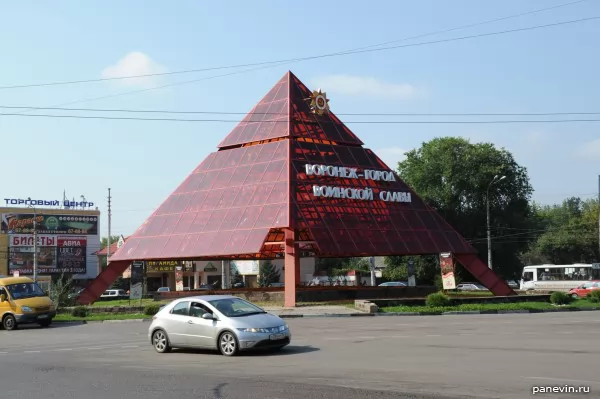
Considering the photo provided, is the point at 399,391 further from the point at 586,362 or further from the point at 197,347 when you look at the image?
the point at 197,347

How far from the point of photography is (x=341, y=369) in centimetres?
1384

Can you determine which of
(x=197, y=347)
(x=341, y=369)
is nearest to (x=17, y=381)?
(x=197, y=347)

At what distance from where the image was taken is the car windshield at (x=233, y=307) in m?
17.2

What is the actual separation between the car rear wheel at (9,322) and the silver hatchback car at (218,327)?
14.4m

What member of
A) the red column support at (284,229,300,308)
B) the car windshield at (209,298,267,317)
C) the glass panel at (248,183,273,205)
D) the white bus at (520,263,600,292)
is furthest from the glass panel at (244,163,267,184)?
the white bus at (520,263,600,292)

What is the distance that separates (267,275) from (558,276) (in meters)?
37.5

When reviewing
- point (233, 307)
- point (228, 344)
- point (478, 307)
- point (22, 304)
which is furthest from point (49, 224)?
point (228, 344)

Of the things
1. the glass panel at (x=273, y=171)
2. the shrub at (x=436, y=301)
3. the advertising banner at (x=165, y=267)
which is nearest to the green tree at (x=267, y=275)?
the advertising banner at (x=165, y=267)

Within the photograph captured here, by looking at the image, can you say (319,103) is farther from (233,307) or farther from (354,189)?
(233,307)

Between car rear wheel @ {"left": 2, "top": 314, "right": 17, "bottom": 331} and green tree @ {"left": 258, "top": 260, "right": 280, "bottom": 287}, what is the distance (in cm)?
6073

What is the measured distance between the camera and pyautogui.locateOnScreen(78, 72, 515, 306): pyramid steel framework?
1577 inches

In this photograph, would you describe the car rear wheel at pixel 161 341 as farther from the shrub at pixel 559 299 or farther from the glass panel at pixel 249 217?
the shrub at pixel 559 299

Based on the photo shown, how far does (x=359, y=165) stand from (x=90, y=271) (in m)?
64.0

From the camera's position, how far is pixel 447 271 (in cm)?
3975
